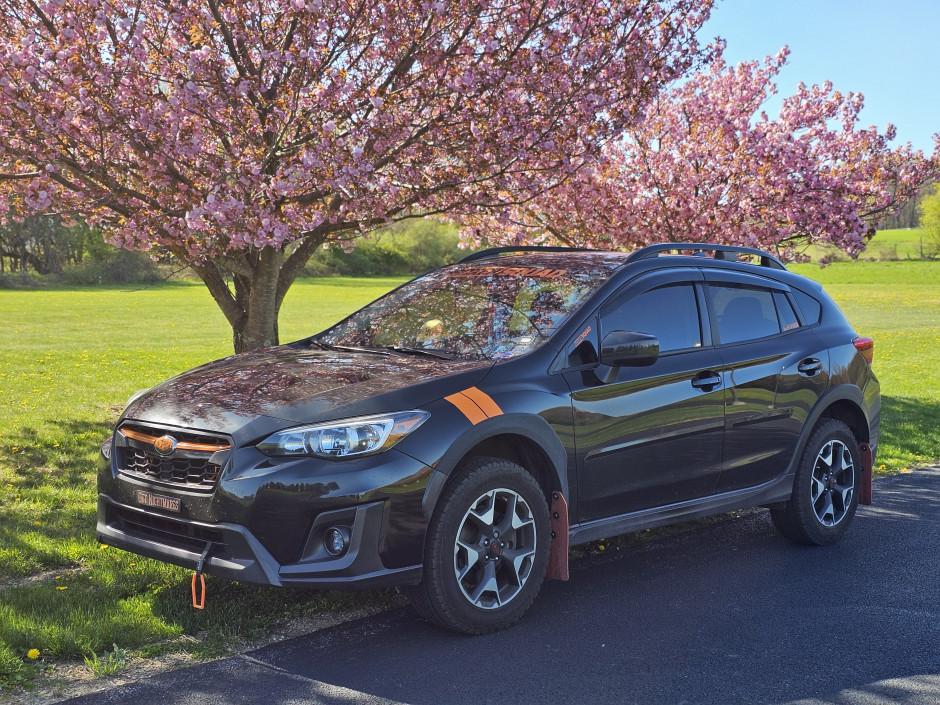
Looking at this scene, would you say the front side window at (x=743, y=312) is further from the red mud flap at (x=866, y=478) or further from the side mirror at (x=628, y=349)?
the red mud flap at (x=866, y=478)

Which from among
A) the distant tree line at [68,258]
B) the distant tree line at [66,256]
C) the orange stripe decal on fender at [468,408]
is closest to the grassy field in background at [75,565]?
the orange stripe decal on fender at [468,408]

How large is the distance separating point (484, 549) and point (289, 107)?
201 inches

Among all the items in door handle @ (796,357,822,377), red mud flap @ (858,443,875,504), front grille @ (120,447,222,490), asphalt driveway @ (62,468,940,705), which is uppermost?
door handle @ (796,357,822,377)

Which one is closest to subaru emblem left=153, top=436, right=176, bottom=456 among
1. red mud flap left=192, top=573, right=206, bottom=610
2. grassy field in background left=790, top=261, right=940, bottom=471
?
red mud flap left=192, top=573, right=206, bottom=610

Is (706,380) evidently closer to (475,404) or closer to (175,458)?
(475,404)

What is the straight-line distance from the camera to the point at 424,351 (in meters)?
5.21

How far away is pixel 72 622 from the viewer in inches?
179

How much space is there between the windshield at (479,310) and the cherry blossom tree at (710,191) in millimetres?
7375

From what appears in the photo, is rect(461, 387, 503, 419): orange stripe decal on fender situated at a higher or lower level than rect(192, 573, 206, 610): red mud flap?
higher

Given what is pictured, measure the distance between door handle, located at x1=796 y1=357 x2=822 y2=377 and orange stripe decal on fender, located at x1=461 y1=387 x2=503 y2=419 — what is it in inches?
96.4

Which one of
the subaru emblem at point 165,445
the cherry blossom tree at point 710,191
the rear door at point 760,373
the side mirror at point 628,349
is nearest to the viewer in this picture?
the subaru emblem at point 165,445

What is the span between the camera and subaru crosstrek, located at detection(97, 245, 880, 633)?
4203 millimetres

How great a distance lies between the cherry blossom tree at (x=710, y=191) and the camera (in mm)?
13898

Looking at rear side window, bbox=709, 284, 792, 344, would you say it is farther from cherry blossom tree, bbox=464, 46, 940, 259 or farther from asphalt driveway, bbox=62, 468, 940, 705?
cherry blossom tree, bbox=464, 46, 940, 259
